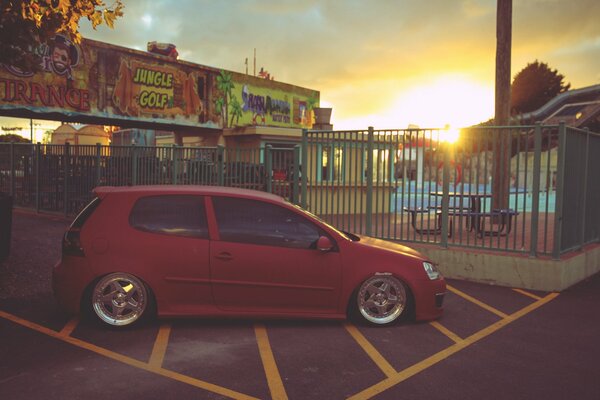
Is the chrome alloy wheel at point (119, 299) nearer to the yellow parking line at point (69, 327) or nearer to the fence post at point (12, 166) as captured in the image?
the yellow parking line at point (69, 327)

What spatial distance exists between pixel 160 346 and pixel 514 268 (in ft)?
17.9

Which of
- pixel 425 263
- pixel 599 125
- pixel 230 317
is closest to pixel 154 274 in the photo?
pixel 230 317

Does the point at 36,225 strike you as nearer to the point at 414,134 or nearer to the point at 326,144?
the point at 326,144

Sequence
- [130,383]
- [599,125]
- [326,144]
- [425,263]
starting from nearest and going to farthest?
[130,383] < [425,263] < [326,144] < [599,125]

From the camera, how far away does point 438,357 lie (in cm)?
482

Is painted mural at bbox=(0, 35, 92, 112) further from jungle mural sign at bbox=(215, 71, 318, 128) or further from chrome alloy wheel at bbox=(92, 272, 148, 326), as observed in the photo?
chrome alloy wheel at bbox=(92, 272, 148, 326)

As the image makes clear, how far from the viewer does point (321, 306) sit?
18.3 ft

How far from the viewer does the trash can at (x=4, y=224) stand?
316 inches

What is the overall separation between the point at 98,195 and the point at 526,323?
16.2 feet

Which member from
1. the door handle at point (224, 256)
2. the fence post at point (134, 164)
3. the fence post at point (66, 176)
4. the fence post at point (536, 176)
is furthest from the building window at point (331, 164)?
the fence post at point (66, 176)

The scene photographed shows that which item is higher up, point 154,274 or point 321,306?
point 154,274

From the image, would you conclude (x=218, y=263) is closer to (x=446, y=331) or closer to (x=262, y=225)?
(x=262, y=225)

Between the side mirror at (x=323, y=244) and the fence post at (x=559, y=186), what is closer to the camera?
the side mirror at (x=323, y=244)

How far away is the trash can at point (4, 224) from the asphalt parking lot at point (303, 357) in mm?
1798
